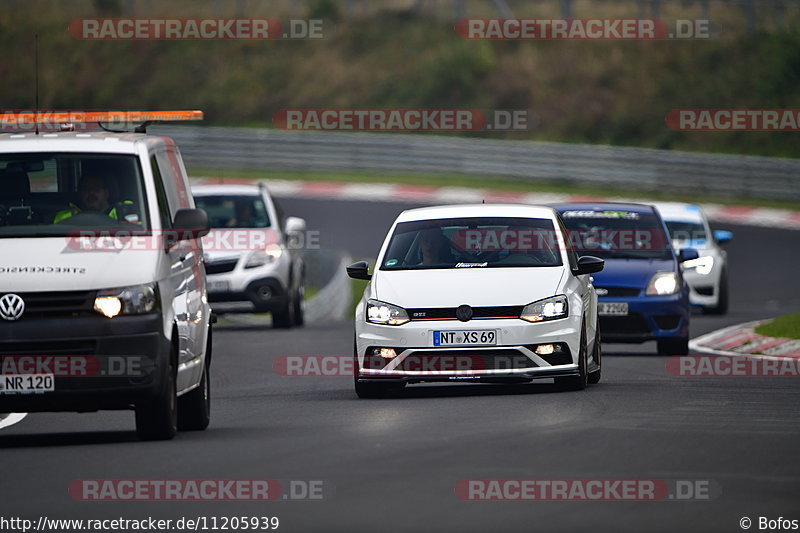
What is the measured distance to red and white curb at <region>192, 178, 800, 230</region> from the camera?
3803 centimetres

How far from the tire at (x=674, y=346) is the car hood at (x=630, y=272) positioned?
2.07 ft

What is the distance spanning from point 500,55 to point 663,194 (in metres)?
13.7

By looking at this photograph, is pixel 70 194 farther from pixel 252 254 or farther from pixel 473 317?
pixel 252 254

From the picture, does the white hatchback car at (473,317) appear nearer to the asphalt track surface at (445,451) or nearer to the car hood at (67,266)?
the asphalt track surface at (445,451)

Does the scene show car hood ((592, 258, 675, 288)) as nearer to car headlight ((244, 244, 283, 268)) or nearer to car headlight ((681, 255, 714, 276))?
car headlight ((244, 244, 283, 268))

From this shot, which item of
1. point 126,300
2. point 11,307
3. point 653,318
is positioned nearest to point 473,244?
point 653,318

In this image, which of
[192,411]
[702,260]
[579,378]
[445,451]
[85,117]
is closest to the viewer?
[445,451]

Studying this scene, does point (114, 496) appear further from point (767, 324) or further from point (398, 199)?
point (398, 199)

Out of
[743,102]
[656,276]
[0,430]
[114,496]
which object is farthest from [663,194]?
[114,496]

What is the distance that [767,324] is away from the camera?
2162 cm

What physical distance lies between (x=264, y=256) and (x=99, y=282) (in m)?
13.8

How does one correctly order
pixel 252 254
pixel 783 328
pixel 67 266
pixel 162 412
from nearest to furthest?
1. pixel 67 266
2. pixel 162 412
3. pixel 783 328
4. pixel 252 254

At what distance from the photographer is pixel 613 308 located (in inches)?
732

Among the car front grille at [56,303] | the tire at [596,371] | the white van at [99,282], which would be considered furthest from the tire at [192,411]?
the tire at [596,371]
